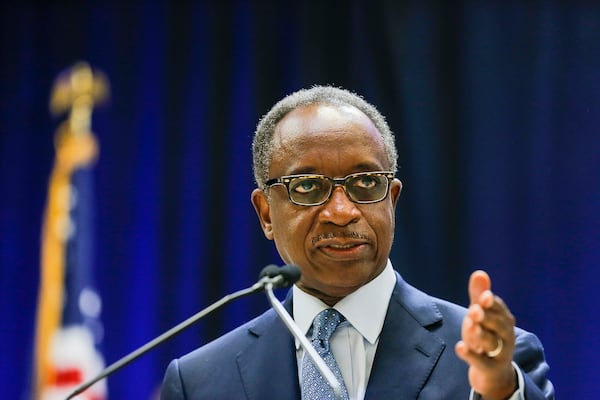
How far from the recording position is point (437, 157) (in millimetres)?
3736

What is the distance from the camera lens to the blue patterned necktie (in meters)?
2.24

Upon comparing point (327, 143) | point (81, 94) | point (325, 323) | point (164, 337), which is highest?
point (81, 94)

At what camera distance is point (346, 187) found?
7.54ft

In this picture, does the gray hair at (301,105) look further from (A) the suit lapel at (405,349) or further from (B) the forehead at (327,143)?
(A) the suit lapel at (405,349)

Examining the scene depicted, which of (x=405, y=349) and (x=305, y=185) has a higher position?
(x=305, y=185)

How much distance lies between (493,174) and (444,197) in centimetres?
19

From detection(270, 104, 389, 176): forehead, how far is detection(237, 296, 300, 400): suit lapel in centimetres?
36

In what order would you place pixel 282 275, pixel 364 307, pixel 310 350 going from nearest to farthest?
pixel 310 350 → pixel 282 275 → pixel 364 307

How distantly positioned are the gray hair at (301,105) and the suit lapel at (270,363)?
13.6 inches

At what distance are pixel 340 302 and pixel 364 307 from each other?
0.05 meters

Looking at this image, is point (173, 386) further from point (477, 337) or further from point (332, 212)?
point (477, 337)

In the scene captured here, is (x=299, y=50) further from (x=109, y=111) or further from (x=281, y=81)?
(x=109, y=111)

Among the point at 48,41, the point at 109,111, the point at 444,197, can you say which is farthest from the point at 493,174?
the point at 48,41

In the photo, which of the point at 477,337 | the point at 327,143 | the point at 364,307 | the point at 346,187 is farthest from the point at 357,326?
the point at 477,337
